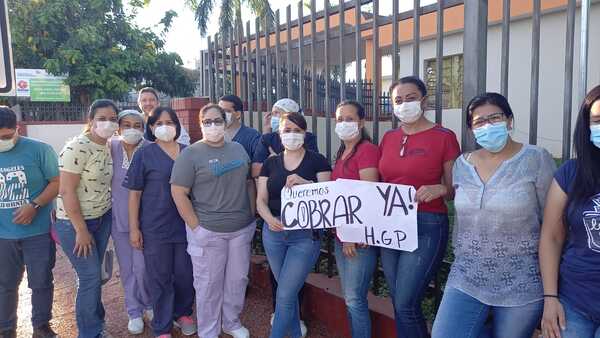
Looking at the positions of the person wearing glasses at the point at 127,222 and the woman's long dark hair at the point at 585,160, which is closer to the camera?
the woman's long dark hair at the point at 585,160

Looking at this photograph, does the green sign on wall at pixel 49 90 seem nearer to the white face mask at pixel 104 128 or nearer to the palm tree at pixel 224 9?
the palm tree at pixel 224 9

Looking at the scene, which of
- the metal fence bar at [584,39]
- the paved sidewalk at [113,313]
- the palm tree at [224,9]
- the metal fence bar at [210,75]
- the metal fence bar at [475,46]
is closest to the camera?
the metal fence bar at [584,39]

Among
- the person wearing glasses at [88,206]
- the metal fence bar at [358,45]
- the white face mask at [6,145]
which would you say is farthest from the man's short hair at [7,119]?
the metal fence bar at [358,45]

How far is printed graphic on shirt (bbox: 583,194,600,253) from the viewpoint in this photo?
2041 mm

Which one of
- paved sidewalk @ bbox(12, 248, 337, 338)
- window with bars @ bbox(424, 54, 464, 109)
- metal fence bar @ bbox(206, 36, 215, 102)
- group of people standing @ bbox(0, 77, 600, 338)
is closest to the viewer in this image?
group of people standing @ bbox(0, 77, 600, 338)

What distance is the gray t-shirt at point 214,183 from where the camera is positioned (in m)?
Result: 3.50

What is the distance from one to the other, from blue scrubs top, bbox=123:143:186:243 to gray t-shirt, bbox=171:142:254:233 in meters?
0.19

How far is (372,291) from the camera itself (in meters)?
3.91

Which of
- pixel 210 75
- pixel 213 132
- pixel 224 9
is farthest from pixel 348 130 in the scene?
pixel 224 9

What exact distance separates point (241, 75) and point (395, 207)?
124 inches

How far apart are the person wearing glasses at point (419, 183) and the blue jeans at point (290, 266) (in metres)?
0.66

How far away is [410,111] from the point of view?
284 centimetres

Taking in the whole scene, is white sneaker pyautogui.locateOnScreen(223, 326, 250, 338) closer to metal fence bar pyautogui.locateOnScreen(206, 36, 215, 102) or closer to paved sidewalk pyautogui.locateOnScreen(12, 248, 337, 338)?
paved sidewalk pyautogui.locateOnScreen(12, 248, 337, 338)

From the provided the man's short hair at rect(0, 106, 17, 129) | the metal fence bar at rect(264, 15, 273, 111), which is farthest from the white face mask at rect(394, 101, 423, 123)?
the man's short hair at rect(0, 106, 17, 129)
